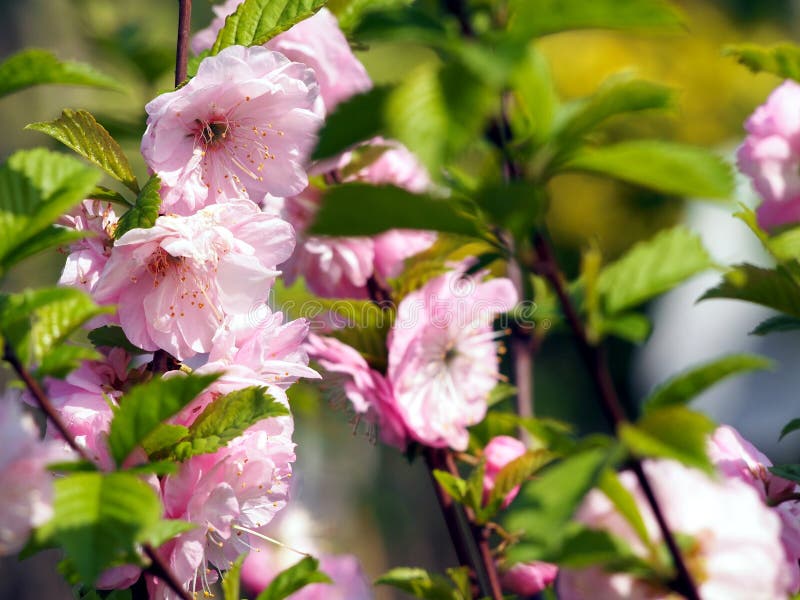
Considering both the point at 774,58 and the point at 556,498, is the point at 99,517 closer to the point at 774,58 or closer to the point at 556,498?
the point at 556,498

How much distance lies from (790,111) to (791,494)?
36 centimetres

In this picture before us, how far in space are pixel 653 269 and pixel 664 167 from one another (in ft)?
0.31

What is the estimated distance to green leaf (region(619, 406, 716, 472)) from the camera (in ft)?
1.70

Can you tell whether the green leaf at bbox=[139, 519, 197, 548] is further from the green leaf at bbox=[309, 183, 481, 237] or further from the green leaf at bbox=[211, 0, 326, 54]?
the green leaf at bbox=[211, 0, 326, 54]

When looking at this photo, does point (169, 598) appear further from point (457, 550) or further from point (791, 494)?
point (791, 494)

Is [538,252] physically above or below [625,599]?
above

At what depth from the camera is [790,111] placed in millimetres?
936

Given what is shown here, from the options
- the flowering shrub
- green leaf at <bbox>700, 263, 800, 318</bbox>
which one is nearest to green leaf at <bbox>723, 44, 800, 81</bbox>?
the flowering shrub

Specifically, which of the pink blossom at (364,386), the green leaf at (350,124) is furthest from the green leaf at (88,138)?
the green leaf at (350,124)

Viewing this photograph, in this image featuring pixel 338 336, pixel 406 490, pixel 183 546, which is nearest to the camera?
pixel 183 546

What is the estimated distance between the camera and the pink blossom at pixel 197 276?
0.81 m

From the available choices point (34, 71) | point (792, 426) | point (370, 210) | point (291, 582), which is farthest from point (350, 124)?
point (792, 426)

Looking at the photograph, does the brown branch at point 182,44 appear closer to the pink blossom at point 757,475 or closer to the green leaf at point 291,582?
the green leaf at point 291,582

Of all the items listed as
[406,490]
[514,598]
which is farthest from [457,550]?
[406,490]
